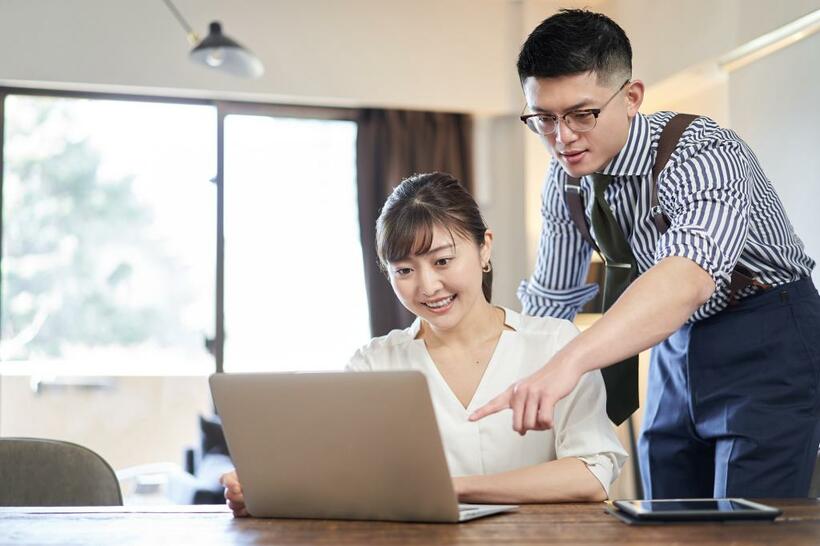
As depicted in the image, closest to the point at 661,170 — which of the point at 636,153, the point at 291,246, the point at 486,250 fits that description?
the point at 636,153

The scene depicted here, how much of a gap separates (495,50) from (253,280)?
6.18ft

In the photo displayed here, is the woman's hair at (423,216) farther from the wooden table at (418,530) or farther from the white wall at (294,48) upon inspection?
the white wall at (294,48)

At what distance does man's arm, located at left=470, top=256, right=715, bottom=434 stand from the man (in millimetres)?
91

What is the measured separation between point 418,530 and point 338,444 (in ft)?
0.47

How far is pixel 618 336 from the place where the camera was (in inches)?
52.2

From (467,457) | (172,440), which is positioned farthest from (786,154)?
(172,440)

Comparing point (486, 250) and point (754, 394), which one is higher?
point (486, 250)

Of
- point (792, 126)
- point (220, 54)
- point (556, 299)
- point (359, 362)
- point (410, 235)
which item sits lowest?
point (359, 362)

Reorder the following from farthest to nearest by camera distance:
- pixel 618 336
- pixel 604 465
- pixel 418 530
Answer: pixel 604 465 → pixel 618 336 → pixel 418 530

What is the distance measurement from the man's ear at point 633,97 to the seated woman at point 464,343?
1.11 feet

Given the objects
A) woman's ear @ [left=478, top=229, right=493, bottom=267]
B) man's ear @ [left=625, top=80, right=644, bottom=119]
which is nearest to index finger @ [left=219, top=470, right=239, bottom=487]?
woman's ear @ [left=478, top=229, right=493, bottom=267]

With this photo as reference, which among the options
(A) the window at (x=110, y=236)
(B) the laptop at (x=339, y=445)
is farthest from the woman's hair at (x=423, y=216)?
(A) the window at (x=110, y=236)

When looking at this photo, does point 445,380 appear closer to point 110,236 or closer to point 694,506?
point 694,506

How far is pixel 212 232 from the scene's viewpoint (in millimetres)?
5379
